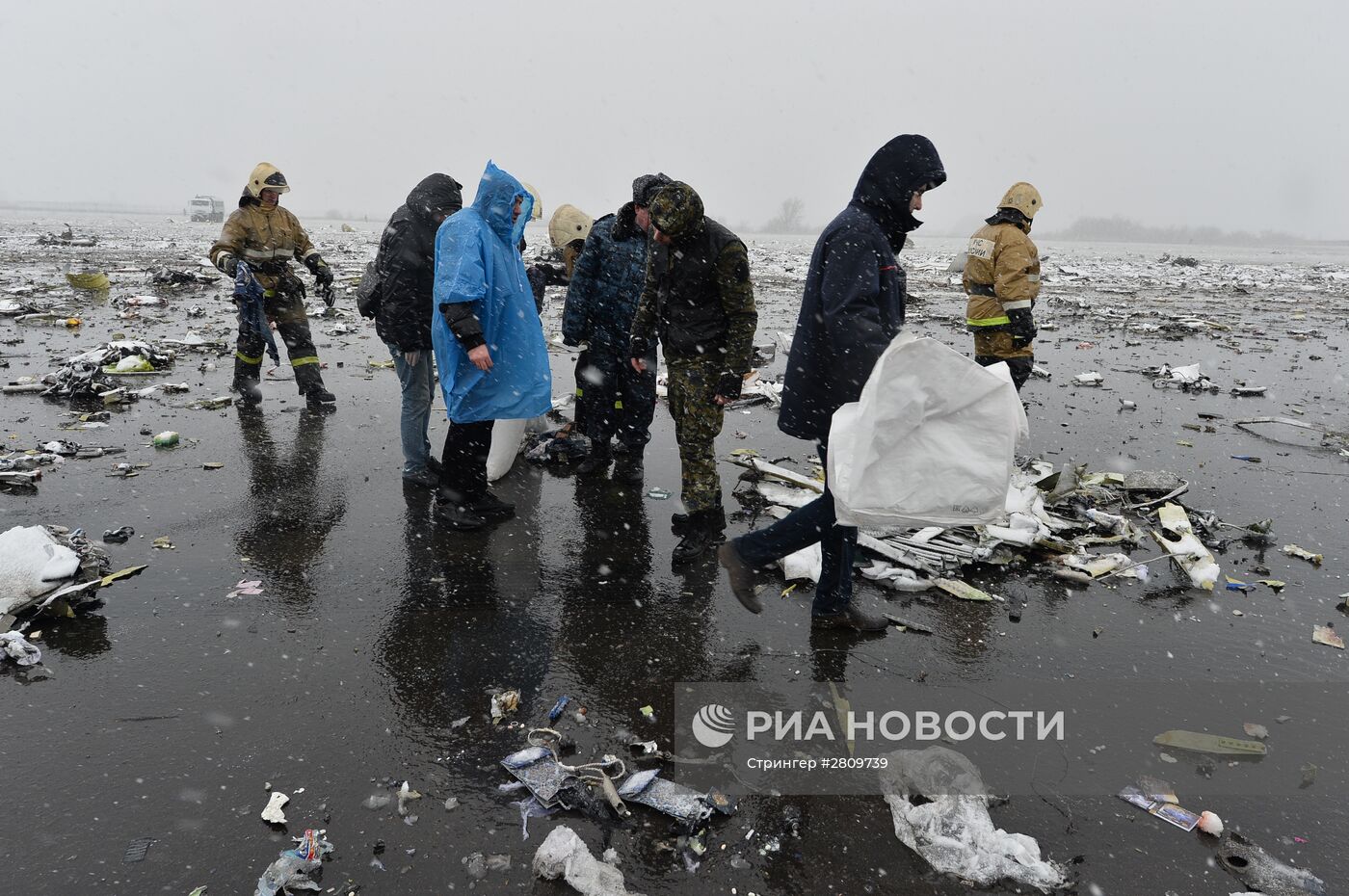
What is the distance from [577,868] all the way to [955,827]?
1137 mm

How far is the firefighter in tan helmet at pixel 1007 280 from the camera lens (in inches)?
202

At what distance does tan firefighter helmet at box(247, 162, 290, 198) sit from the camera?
6078mm

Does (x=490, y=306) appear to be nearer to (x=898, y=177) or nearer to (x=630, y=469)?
(x=630, y=469)

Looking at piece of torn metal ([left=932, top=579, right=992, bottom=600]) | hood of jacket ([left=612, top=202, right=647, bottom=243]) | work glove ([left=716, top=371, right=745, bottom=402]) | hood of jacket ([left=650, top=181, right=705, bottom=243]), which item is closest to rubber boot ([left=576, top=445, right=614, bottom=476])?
hood of jacket ([left=612, top=202, right=647, bottom=243])

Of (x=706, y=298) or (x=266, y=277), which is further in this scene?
(x=266, y=277)

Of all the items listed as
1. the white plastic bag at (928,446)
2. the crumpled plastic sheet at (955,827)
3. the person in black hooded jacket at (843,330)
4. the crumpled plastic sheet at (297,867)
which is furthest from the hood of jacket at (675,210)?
Answer: the crumpled plastic sheet at (297,867)

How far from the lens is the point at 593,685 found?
285 centimetres

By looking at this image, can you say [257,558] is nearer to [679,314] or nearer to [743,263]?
[679,314]

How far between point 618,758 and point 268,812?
1080mm

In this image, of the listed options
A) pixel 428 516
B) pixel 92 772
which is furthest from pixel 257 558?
pixel 92 772

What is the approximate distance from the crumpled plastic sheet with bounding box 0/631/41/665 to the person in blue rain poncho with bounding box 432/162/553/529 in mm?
1932

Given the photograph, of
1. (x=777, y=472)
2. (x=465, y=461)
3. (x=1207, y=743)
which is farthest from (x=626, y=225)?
(x=1207, y=743)

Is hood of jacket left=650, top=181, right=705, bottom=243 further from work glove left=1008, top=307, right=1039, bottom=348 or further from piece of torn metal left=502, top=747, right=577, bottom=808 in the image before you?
work glove left=1008, top=307, right=1039, bottom=348

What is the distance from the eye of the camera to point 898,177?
2.87 metres
